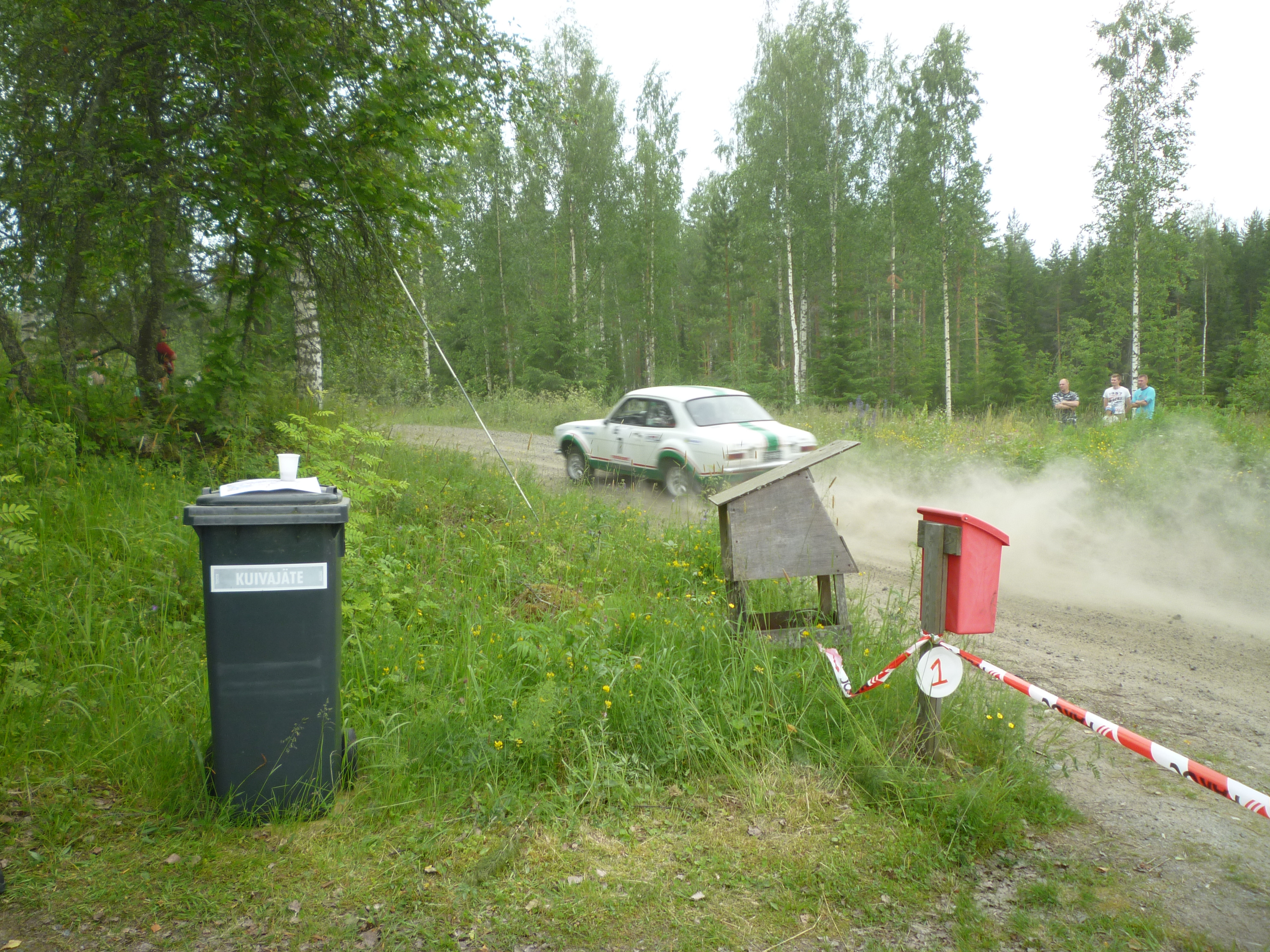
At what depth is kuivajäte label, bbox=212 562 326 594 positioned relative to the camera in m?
2.86

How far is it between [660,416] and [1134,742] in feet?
26.5

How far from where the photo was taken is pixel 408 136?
23.3 ft

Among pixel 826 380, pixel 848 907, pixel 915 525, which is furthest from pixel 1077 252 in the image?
pixel 848 907

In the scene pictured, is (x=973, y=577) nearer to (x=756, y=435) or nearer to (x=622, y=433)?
(x=756, y=435)

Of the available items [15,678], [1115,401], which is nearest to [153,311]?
[15,678]

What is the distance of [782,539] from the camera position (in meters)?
4.35

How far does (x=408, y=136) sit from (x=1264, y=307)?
44677 millimetres

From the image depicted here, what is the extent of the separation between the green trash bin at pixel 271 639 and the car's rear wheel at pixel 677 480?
22.5 ft

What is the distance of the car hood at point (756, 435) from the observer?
931 centimetres

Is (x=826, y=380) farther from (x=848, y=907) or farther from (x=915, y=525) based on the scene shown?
(x=848, y=907)

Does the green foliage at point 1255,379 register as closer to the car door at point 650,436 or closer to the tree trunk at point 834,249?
the tree trunk at point 834,249

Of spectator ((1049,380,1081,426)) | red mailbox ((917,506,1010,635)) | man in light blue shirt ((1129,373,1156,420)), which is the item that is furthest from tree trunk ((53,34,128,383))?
man in light blue shirt ((1129,373,1156,420))

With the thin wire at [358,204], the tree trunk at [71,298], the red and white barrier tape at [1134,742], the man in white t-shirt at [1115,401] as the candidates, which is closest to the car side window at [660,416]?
the thin wire at [358,204]

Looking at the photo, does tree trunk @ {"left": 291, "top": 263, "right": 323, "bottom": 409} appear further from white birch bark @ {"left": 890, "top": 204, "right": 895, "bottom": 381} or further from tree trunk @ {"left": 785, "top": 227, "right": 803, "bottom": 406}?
white birch bark @ {"left": 890, "top": 204, "right": 895, "bottom": 381}
